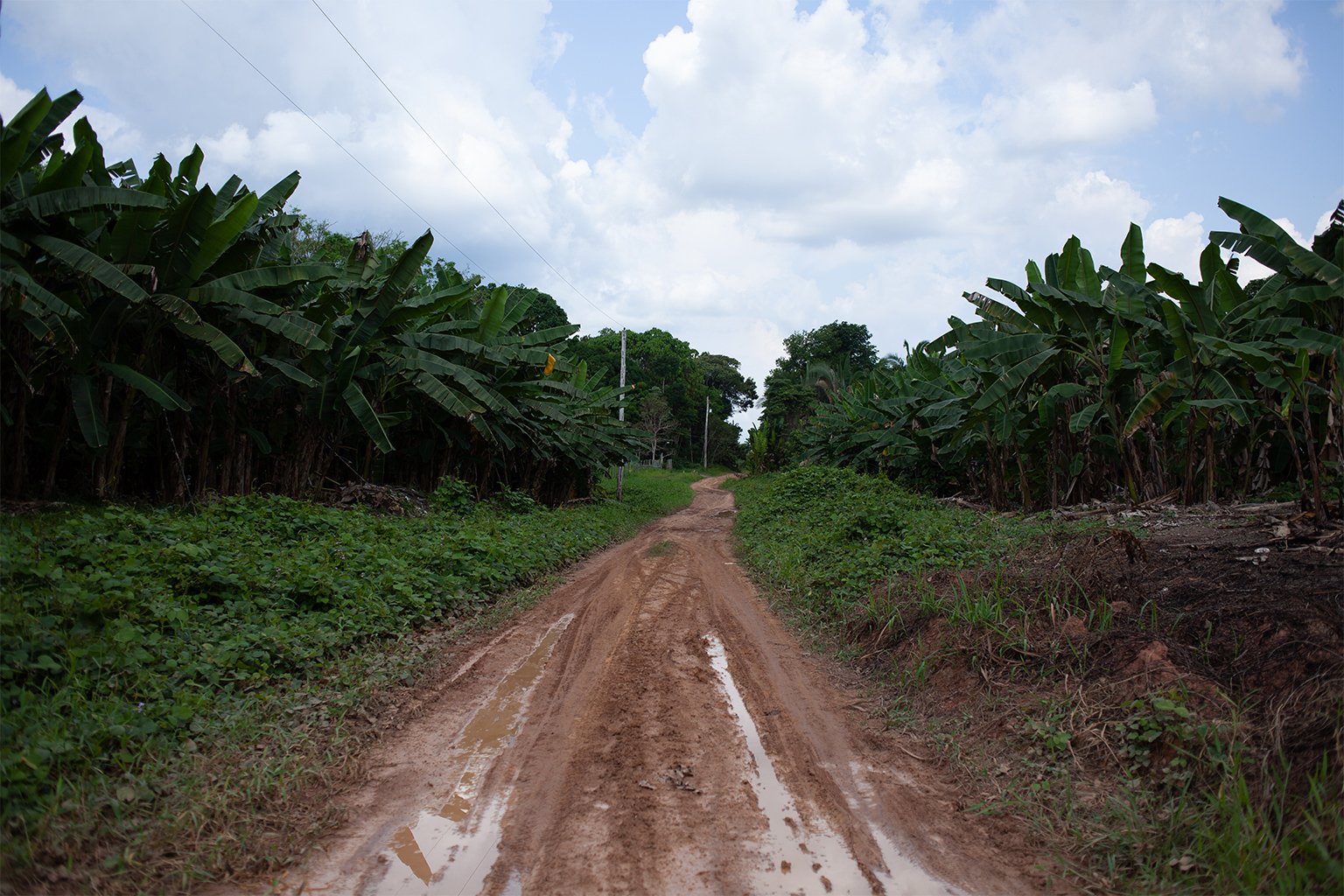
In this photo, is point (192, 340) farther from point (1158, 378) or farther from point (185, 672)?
point (1158, 378)

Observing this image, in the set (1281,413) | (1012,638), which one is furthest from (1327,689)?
(1281,413)

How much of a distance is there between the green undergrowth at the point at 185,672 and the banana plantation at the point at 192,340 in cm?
154

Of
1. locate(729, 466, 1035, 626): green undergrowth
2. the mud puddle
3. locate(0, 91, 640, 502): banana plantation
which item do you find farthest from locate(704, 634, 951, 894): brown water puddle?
locate(0, 91, 640, 502): banana plantation

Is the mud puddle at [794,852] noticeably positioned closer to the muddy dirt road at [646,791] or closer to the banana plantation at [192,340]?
the muddy dirt road at [646,791]

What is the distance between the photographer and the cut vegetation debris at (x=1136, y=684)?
3.24 meters

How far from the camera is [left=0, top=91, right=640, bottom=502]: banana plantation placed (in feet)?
25.5

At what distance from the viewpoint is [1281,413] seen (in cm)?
864

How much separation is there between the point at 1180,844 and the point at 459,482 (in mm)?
13613

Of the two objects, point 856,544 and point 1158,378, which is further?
point 1158,378

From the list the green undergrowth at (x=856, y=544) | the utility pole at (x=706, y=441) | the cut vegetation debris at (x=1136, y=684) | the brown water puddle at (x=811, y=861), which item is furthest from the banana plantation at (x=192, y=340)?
the utility pole at (x=706, y=441)

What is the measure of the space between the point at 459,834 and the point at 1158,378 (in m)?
11.3

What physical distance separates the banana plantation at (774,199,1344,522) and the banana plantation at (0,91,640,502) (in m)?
8.73

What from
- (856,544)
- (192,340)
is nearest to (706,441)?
(856,544)

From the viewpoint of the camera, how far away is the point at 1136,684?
4.51 meters
